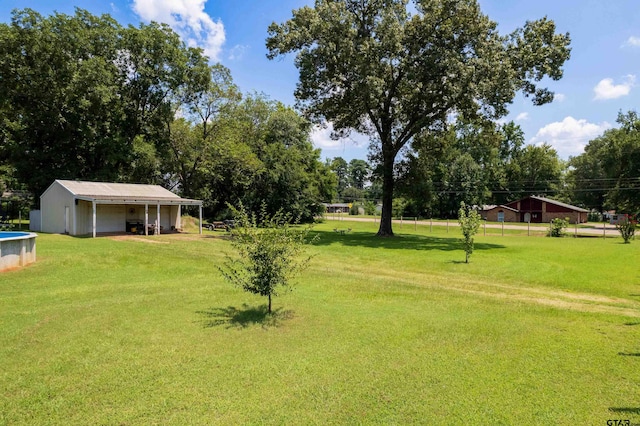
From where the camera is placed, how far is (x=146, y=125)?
33250mm

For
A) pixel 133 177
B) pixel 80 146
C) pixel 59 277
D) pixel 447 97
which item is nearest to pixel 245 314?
pixel 59 277

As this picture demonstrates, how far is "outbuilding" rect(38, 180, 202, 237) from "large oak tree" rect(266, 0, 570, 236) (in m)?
12.9

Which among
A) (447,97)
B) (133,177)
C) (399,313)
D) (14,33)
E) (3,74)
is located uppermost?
(14,33)

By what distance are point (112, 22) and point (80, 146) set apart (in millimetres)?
10682

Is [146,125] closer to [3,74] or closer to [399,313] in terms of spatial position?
[3,74]

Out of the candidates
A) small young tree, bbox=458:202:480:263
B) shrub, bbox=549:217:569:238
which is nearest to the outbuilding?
small young tree, bbox=458:202:480:263

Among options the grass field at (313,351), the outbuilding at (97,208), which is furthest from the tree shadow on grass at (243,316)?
the outbuilding at (97,208)

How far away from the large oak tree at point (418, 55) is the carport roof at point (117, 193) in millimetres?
12300

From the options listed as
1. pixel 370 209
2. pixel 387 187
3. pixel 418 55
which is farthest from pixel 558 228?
pixel 370 209

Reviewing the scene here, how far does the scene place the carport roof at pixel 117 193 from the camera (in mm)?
22198

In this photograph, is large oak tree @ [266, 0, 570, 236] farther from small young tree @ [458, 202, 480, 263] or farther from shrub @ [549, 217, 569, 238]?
shrub @ [549, 217, 569, 238]

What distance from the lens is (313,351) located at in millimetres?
6227

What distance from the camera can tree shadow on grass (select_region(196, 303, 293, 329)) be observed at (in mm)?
7586

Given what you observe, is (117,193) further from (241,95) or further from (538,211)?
(538,211)
